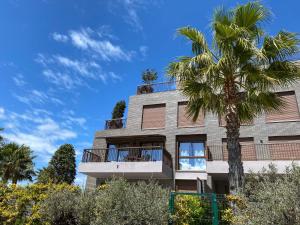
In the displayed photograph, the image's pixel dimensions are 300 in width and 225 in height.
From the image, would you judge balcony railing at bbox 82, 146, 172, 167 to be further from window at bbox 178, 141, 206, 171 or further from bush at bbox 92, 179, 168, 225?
bush at bbox 92, 179, 168, 225

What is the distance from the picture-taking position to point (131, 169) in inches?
651

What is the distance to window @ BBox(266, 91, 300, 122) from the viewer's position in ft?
54.2

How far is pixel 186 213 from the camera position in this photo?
28.8ft

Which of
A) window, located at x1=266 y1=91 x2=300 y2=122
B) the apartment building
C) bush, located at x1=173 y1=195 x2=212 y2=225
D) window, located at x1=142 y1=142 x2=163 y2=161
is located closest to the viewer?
bush, located at x1=173 y1=195 x2=212 y2=225

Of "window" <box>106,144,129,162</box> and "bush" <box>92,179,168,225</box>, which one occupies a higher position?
"window" <box>106,144,129,162</box>

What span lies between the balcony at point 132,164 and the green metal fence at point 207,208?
674 centimetres

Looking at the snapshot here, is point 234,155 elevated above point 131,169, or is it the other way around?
point 131,169

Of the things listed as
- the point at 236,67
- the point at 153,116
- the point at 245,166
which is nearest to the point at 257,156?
the point at 245,166

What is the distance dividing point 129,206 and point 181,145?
1200cm

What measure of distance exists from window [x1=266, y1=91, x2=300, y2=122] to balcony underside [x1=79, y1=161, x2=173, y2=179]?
26.5 feet

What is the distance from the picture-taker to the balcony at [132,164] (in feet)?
53.4

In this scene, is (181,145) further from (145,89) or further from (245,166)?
(145,89)

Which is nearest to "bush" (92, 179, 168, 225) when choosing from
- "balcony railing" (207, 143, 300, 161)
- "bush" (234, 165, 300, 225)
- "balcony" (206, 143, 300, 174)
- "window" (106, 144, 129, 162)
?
"bush" (234, 165, 300, 225)

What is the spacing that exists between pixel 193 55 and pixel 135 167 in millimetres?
8960
